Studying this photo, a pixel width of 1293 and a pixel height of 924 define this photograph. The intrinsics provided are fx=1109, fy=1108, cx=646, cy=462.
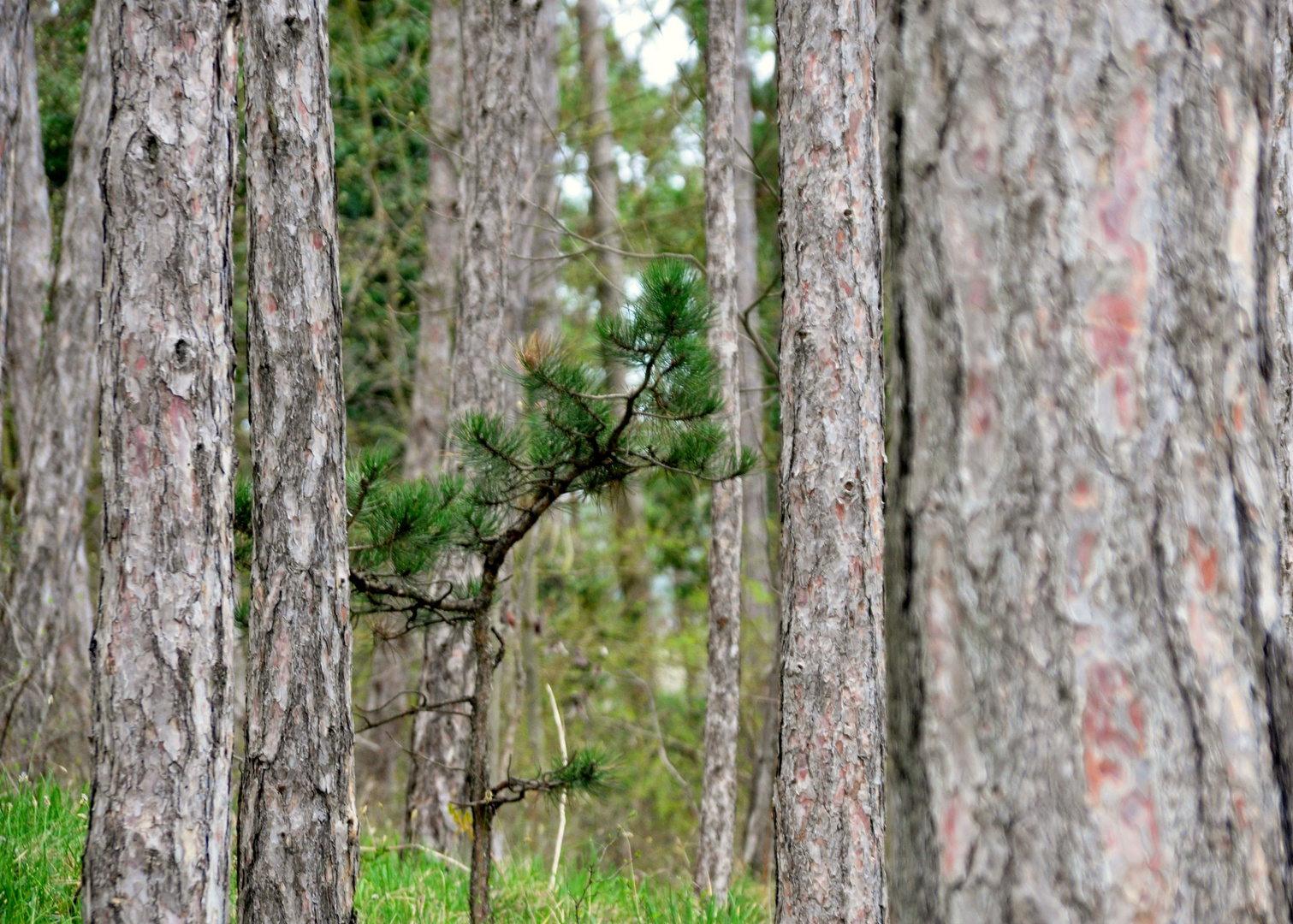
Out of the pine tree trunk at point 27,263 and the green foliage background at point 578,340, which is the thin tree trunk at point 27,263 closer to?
the pine tree trunk at point 27,263

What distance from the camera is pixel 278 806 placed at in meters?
3.88

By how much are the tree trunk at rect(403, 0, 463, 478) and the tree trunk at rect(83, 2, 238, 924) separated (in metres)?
6.07

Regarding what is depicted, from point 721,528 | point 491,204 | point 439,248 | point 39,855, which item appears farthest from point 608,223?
point 39,855

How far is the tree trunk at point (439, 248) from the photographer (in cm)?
1013

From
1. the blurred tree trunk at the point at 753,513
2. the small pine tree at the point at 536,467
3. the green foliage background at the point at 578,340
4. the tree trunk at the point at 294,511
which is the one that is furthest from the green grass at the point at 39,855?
the blurred tree trunk at the point at 753,513

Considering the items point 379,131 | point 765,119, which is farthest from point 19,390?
point 765,119

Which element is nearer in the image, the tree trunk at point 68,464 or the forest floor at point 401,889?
the forest floor at point 401,889

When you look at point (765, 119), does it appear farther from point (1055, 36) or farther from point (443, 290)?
point (1055, 36)

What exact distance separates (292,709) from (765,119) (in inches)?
491

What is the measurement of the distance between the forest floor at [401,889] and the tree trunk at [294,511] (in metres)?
0.84

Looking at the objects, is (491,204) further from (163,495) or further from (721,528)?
(163,495)

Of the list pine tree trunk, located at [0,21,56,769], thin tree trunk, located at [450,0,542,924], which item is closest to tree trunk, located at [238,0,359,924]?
thin tree trunk, located at [450,0,542,924]

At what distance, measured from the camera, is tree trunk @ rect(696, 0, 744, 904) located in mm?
6793

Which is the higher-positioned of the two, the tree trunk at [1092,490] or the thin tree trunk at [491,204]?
the thin tree trunk at [491,204]
